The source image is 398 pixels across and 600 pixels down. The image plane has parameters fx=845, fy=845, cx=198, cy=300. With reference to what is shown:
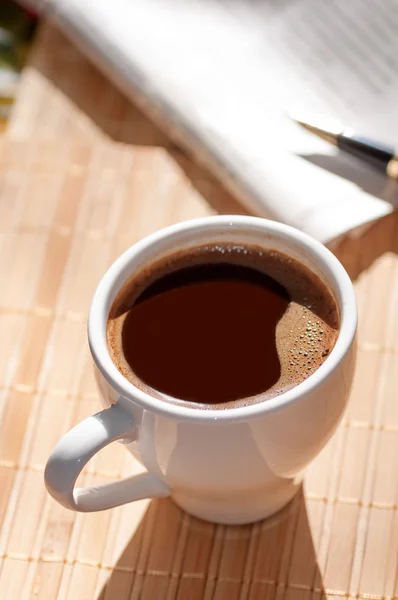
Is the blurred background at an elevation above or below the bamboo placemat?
below

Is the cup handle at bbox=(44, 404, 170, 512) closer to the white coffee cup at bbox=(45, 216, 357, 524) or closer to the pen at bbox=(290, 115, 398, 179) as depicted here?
the white coffee cup at bbox=(45, 216, 357, 524)

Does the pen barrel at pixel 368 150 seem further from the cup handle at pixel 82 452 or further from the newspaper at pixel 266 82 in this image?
the cup handle at pixel 82 452

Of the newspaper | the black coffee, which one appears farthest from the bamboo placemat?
the black coffee

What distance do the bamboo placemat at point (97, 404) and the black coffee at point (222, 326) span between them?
0.14m

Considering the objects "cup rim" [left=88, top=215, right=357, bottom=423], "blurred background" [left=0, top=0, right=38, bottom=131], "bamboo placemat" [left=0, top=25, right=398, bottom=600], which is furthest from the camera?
"blurred background" [left=0, top=0, right=38, bottom=131]

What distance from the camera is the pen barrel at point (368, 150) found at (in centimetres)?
83

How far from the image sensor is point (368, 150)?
84 cm

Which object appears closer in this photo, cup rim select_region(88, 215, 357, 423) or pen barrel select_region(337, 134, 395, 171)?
cup rim select_region(88, 215, 357, 423)

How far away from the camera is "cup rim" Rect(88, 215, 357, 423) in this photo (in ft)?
1.69


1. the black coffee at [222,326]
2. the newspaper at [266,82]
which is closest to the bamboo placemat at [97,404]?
the newspaper at [266,82]

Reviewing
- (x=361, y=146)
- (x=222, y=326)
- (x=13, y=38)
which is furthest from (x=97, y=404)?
(x=13, y=38)

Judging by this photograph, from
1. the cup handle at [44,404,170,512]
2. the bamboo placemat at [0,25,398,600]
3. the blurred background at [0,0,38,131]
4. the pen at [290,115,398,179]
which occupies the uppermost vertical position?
the pen at [290,115,398,179]

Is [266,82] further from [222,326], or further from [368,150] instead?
[222,326]

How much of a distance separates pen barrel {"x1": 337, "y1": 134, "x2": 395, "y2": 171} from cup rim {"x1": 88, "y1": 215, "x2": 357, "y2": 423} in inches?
9.8
